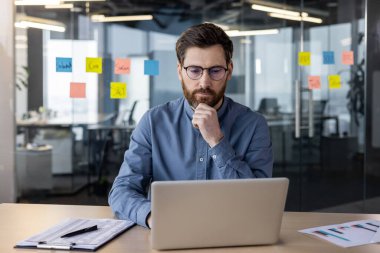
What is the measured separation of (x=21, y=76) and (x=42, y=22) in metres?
0.56

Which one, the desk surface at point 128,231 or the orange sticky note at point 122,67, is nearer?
the desk surface at point 128,231

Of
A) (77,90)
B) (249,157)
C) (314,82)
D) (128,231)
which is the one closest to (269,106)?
(314,82)

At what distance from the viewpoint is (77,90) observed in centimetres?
484

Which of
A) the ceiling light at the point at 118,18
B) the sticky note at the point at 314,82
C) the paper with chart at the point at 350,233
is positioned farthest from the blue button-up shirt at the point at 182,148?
the ceiling light at the point at 118,18

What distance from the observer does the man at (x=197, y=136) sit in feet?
5.70

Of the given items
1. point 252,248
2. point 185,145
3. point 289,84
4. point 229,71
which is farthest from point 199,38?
point 289,84

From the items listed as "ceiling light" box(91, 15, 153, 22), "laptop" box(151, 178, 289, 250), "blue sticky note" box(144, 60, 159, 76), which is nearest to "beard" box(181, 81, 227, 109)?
"laptop" box(151, 178, 289, 250)

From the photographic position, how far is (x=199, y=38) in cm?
181

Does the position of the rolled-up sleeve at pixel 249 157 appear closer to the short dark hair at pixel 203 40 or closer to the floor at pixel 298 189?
the short dark hair at pixel 203 40

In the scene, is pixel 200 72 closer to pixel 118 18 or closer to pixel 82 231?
pixel 82 231

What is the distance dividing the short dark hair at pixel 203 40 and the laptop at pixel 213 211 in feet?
2.13

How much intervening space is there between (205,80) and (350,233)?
2.24 ft

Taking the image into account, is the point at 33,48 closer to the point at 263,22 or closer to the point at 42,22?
the point at 42,22

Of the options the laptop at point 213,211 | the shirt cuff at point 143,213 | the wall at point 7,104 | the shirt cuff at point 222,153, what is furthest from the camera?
the wall at point 7,104
